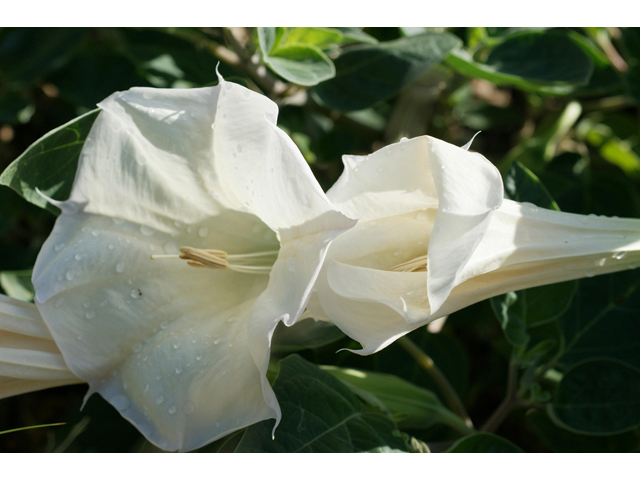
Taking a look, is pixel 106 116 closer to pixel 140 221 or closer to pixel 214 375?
pixel 140 221

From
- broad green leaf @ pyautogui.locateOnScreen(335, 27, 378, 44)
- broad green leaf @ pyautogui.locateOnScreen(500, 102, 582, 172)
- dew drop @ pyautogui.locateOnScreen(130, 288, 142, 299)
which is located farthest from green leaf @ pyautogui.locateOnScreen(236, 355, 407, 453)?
broad green leaf @ pyautogui.locateOnScreen(500, 102, 582, 172)

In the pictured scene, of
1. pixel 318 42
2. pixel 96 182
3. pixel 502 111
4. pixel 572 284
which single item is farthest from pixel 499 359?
pixel 96 182

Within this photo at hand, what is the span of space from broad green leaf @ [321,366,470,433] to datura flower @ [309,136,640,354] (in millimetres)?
291

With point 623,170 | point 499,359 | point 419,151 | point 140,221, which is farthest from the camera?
point 623,170

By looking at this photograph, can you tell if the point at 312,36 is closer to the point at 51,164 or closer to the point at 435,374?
the point at 51,164

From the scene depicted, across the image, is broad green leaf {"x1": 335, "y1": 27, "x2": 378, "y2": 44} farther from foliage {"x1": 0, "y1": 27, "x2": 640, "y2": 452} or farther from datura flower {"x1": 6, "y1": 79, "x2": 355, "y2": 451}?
datura flower {"x1": 6, "y1": 79, "x2": 355, "y2": 451}

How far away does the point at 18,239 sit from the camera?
5.57 ft

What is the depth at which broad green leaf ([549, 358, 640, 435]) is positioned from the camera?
1.00 meters

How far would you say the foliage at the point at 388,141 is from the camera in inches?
36.2

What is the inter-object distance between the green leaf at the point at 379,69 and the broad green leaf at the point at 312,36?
0.24ft

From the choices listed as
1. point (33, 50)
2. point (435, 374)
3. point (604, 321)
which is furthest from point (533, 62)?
point (33, 50)

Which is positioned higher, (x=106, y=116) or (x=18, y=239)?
(x=106, y=116)

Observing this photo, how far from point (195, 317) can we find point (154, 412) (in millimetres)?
146

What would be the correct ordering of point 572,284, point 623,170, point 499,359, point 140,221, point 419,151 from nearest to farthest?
point 419,151, point 140,221, point 572,284, point 499,359, point 623,170
